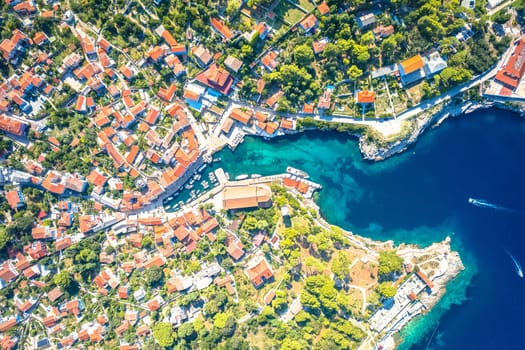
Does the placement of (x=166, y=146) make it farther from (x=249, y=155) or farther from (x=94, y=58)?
(x=94, y=58)

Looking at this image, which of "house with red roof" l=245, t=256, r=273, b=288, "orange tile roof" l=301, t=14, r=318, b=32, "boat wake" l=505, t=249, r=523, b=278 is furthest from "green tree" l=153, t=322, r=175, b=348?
"boat wake" l=505, t=249, r=523, b=278

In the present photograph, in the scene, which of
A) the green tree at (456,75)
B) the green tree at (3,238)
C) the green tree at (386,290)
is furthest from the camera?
the green tree at (386,290)

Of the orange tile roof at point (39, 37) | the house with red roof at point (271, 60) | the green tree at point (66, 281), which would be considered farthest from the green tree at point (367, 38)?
the green tree at point (66, 281)

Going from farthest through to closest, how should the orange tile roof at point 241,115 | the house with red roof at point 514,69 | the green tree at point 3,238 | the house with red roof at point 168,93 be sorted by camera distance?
1. the orange tile roof at point 241,115
2. the house with red roof at point 168,93
3. the green tree at point 3,238
4. the house with red roof at point 514,69

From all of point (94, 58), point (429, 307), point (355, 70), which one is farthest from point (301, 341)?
point (94, 58)

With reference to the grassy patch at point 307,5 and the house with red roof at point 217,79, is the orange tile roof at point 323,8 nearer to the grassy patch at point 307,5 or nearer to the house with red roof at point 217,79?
the grassy patch at point 307,5

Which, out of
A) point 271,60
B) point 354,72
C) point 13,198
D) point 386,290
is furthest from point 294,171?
point 13,198
